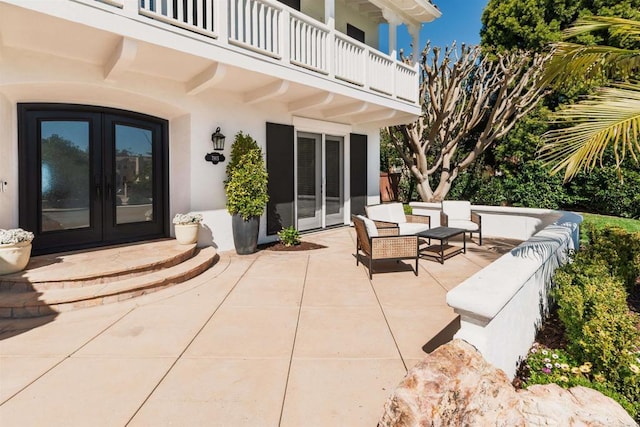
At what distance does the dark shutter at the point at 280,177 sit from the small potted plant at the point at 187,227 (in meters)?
1.99

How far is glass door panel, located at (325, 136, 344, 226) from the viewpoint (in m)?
9.70

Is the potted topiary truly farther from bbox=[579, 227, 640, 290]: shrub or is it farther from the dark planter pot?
bbox=[579, 227, 640, 290]: shrub

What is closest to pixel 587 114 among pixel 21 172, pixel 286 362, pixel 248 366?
pixel 286 362

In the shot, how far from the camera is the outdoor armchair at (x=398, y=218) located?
7117 mm

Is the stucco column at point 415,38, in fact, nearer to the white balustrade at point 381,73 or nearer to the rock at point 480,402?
the white balustrade at point 381,73

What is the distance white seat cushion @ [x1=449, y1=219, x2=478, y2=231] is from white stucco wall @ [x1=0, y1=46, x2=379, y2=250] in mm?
4392

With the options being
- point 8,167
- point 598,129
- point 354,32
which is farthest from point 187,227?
point 354,32

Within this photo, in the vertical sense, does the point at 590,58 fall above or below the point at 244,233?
above

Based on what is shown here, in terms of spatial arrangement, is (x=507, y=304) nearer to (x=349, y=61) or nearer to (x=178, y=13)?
(x=178, y=13)

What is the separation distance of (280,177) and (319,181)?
163 centimetres

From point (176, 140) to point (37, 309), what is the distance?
3964 millimetres

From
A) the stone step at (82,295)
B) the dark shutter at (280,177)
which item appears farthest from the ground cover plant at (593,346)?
the dark shutter at (280,177)

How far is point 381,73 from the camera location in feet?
28.1

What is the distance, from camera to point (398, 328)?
11.6 ft
